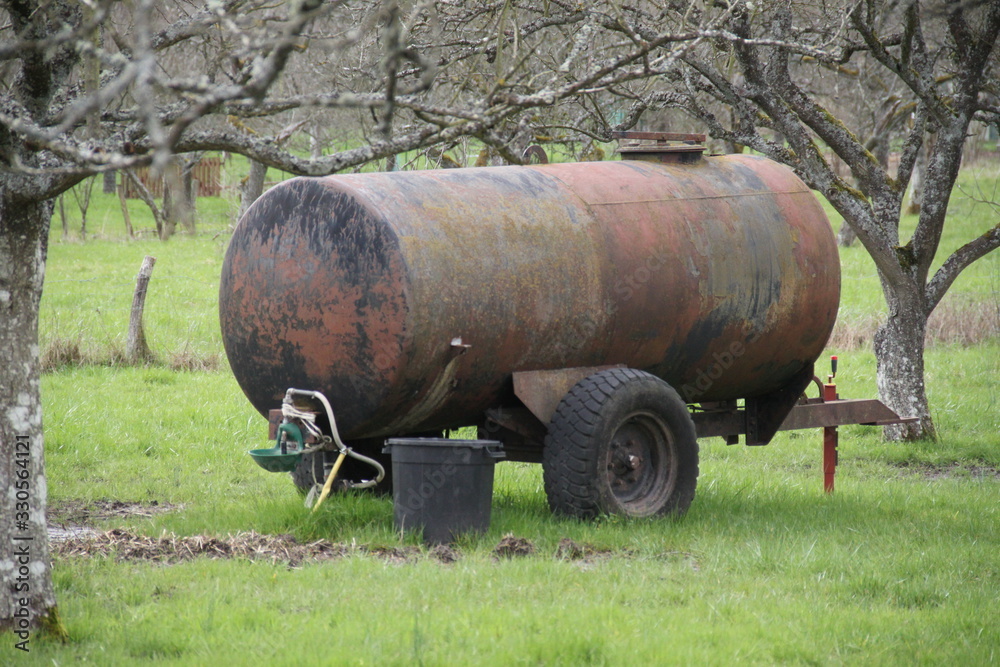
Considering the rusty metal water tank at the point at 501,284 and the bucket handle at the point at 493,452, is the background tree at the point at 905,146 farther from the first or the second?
the bucket handle at the point at 493,452

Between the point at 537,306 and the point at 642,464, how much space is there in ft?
4.10

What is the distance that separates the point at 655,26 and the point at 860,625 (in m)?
5.86

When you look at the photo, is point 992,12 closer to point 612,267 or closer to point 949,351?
point 612,267

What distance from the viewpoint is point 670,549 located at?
6.04 metres

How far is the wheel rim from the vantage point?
21.6ft

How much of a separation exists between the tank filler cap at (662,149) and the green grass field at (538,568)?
7.68 feet

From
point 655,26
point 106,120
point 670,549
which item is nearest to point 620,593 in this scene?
point 670,549

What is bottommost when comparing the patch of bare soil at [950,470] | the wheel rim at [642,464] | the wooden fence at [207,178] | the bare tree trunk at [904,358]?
the patch of bare soil at [950,470]

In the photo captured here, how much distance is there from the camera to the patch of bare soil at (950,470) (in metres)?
8.93

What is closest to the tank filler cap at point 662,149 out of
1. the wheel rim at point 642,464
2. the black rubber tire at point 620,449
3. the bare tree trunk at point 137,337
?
the black rubber tire at point 620,449

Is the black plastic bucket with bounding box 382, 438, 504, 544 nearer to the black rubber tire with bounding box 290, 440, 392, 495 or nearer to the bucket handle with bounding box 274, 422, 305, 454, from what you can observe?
the bucket handle with bounding box 274, 422, 305, 454

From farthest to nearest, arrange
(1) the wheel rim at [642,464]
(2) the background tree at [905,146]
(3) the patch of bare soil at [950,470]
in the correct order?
1. (3) the patch of bare soil at [950,470]
2. (2) the background tree at [905,146]
3. (1) the wheel rim at [642,464]

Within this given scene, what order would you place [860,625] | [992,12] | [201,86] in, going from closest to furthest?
[201,86] → [860,625] → [992,12]

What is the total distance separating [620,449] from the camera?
6.62 metres
